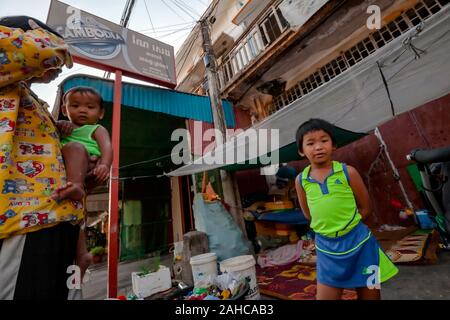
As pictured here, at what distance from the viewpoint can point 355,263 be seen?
3.68 ft

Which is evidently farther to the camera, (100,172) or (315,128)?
(315,128)

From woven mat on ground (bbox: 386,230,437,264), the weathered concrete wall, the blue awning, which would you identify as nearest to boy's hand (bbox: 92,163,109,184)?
woven mat on ground (bbox: 386,230,437,264)

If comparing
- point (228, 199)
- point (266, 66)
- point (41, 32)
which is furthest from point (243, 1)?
point (41, 32)

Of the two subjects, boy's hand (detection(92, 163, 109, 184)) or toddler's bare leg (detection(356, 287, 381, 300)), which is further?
toddler's bare leg (detection(356, 287, 381, 300))

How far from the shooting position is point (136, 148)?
6.56 metres

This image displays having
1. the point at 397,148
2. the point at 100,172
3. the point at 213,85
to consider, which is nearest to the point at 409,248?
the point at 397,148

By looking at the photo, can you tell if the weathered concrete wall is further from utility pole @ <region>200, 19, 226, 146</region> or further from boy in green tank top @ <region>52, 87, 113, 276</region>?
boy in green tank top @ <region>52, 87, 113, 276</region>

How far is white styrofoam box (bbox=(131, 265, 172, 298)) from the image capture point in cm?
282

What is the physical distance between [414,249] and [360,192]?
2.26m

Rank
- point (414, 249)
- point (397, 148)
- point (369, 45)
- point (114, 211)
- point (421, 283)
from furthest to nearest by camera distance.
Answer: point (369, 45) < point (397, 148) < point (114, 211) < point (414, 249) < point (421, 283)

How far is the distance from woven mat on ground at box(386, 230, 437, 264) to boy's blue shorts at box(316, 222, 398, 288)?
1.92 metres

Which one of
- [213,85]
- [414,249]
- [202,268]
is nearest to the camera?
[414,249]

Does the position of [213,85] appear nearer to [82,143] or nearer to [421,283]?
[82,143]

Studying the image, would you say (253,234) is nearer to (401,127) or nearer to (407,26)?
(401,127)
